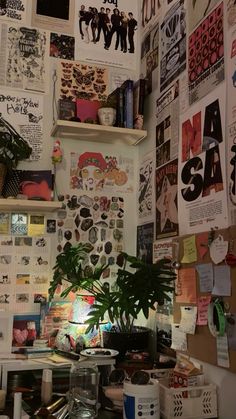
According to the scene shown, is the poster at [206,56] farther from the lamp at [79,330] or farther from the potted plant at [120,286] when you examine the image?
the lamp at [79,330]

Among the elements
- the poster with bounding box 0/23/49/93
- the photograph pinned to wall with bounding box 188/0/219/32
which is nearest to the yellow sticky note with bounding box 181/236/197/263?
the photograph pinned to wall with bounding box 188/0/219/32

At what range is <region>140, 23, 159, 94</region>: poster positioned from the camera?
1.93 meters

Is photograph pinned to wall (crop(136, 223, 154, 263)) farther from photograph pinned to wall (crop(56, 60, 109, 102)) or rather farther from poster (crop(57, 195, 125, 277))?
photograph pinned to wall (crop(56, 60, 109, 102))

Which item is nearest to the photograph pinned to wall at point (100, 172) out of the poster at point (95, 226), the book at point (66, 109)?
the poster at point (95, 226)

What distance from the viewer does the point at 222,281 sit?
1.26m

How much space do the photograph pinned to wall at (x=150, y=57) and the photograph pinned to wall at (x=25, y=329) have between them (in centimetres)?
114

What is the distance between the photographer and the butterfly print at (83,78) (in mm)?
2053

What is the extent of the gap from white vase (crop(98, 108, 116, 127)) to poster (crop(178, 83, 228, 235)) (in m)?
0.39

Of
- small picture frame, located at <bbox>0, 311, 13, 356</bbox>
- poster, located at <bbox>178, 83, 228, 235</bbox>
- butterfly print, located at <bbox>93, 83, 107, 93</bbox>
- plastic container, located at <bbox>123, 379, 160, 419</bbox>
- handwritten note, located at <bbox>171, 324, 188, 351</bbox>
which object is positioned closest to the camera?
plastic container, located at <bbox>123, 379, 160, 419</bbox>

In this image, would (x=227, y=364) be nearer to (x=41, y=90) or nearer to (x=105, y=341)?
(x=105, y=341)

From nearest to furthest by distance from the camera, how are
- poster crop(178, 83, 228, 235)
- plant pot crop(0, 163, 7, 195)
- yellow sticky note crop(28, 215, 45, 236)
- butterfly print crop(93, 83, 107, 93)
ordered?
poster crop(178, 83, 228, 235) → plant pot crop(0, 163, 7, 195) → yellow sticky note crop(28, 215, 45, 236) → butterfly print crop(93, 83, 107, 93)

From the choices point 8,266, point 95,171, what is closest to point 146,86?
point 95,171

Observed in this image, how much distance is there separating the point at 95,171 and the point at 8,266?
0.59m

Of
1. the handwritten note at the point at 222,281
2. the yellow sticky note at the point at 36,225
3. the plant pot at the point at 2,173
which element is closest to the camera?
the handwritten note at the point at 222,281
